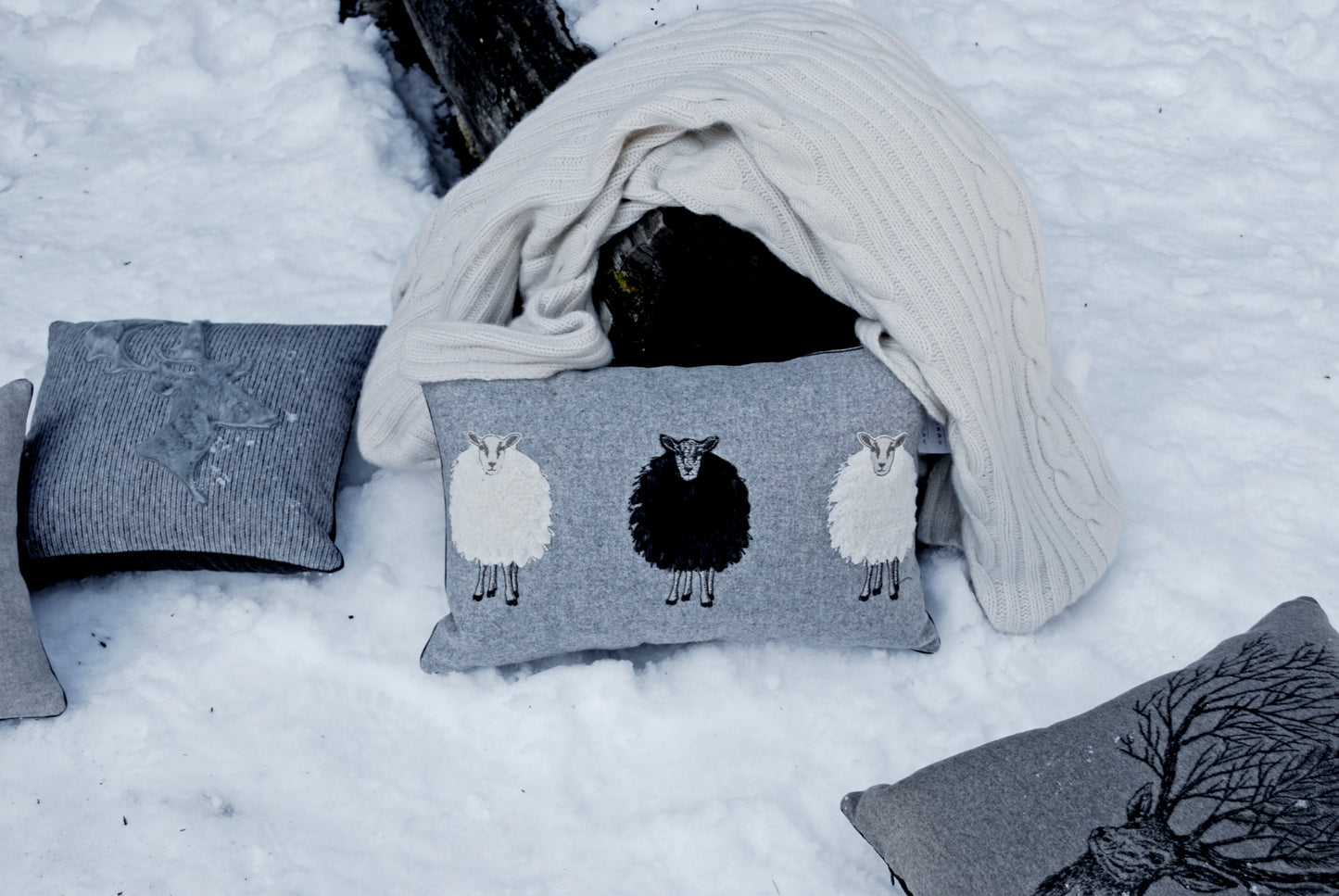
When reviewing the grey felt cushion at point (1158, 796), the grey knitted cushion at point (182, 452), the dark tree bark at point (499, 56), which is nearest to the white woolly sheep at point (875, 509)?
the grey felt cushion at point (1158, 796)

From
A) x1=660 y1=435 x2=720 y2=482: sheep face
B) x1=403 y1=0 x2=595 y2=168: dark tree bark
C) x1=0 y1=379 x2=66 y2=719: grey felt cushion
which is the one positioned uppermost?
x1=403 y1=0 x2=595 y2=168: dark tree bark

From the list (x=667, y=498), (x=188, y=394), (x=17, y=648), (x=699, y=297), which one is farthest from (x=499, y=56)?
(x=17, y=648)

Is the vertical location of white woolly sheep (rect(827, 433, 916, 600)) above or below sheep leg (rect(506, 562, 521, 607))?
above

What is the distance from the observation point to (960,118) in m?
1.51

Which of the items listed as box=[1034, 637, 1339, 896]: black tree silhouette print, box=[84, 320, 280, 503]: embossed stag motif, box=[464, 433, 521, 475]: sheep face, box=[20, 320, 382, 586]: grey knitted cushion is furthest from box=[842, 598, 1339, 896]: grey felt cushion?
box=[84, 320, 280, 503]: embossed stag motif

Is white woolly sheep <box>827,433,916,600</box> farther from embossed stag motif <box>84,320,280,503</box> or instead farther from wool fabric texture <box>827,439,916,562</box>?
embossed stag motif <box>84,320,280,503</box>

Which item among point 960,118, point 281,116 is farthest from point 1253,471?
point 281,116

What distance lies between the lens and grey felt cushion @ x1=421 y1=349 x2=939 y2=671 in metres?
1.45

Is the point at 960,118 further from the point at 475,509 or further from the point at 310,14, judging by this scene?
the point at 310,14

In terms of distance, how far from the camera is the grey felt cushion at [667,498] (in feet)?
4.75

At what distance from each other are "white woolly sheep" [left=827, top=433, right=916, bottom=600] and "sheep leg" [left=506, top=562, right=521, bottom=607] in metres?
0.43

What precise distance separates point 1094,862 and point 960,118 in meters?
0.98

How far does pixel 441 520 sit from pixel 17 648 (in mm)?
632

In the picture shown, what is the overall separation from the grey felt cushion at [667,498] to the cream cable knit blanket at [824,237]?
8 cm
